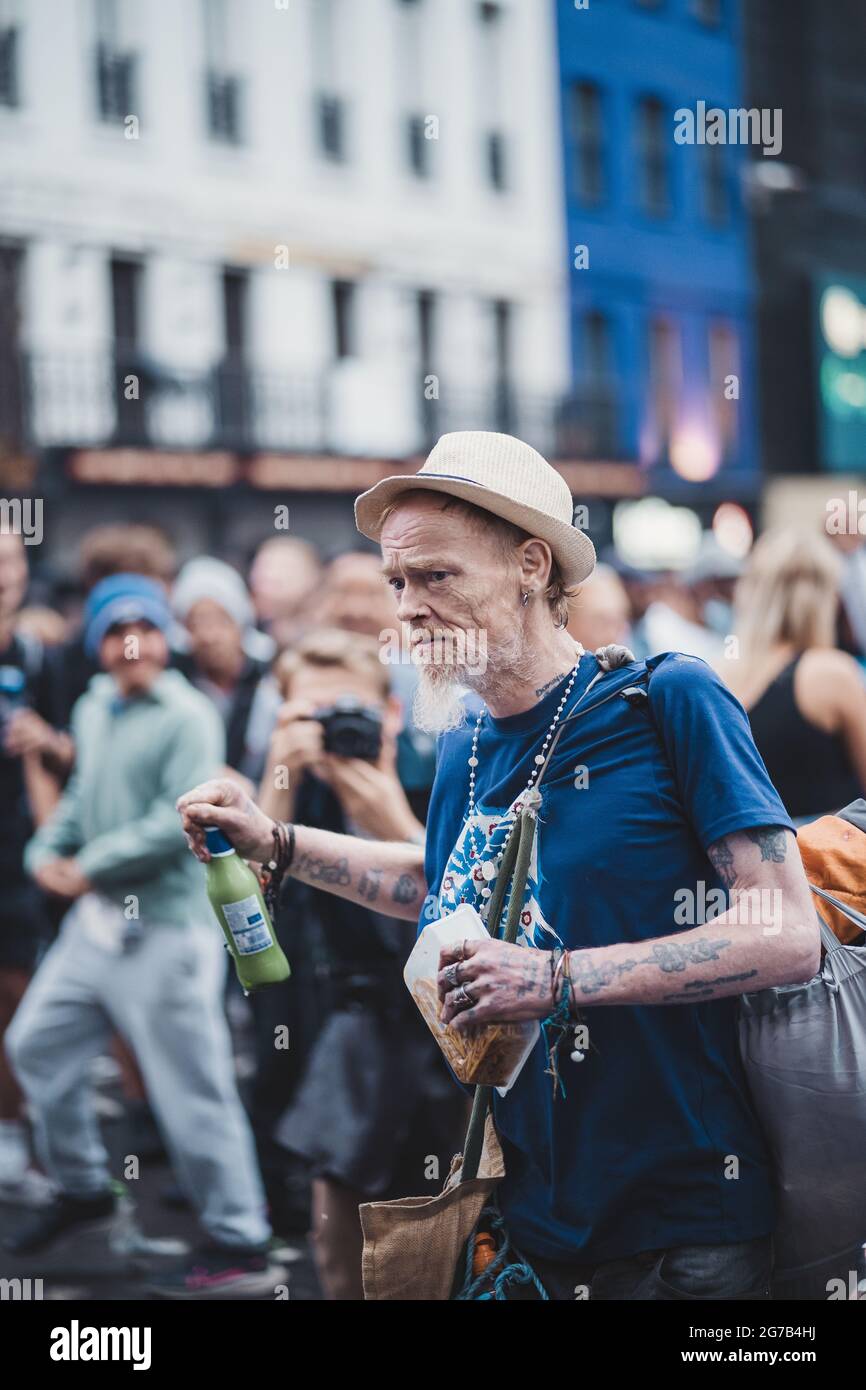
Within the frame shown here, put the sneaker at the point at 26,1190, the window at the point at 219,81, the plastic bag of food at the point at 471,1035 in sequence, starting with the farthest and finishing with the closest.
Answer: the window at the point at 219,81 < the sneaker at the point at 26,1190 < the plastic bag of food at the point at 471,1035

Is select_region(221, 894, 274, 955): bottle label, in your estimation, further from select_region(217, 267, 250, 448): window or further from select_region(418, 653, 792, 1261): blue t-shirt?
select_region(217, 267, 250, 448): window

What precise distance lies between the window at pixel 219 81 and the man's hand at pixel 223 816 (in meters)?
19.2

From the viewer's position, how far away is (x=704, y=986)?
230 centimetres

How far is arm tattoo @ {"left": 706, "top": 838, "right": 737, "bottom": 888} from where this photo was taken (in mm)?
2332

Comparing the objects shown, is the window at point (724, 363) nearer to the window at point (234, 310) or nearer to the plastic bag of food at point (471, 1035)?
the window at point (234, 310)

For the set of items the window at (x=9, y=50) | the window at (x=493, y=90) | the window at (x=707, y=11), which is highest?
the window at (x=707, y=11)

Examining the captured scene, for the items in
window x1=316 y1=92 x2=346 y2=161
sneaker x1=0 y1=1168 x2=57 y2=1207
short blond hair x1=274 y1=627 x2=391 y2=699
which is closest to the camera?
short blond hair x1=274 y1=627 x2=391 y2=699

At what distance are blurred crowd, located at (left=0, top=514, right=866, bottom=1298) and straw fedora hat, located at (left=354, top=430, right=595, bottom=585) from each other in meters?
Result: 0.21

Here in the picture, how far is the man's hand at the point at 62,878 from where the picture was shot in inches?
216

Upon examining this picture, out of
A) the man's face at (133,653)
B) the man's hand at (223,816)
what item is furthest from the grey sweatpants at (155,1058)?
the man's hand at (223,816)

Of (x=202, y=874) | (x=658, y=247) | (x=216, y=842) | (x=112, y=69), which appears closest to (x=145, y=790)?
(x=202, y=874)

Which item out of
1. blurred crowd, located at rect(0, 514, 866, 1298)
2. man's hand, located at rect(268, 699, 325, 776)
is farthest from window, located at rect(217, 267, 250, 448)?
man's hand, located at rect(268, 699, 325, 776)

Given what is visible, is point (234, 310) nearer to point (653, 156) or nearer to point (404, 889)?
point (653, 156)
